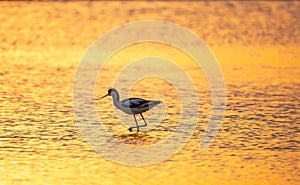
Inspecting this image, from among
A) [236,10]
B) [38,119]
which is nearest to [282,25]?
[236,10]

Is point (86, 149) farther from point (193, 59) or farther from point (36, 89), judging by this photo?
point (193, 59)

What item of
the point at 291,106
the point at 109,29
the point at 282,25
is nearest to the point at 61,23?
the point at 109,29

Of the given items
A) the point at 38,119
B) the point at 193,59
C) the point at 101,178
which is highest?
the point at 193,59

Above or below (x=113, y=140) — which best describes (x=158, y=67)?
above

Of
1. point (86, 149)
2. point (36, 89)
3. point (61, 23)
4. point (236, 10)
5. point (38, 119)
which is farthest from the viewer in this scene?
point (236, 10)

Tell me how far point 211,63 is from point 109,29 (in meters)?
7.08

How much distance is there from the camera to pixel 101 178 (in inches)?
472

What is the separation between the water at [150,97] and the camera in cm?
1246

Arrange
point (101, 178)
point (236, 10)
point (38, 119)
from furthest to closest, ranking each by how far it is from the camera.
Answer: point (236, 10)
point (38, 119)
point (101, 178)

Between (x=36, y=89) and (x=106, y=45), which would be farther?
(x=106, y=45)

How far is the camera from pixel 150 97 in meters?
18.5

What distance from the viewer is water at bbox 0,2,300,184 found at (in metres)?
12.5

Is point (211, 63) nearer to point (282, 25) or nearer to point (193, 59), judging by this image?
point (193, 59)

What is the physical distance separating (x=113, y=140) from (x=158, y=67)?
8.03 m
